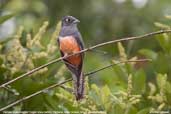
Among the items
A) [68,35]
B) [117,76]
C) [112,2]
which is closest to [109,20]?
[112,2]

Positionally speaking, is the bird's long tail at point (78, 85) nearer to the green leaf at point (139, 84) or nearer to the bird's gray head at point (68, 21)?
the bird's gray head at point (68, 21)

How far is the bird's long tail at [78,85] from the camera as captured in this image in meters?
3.28

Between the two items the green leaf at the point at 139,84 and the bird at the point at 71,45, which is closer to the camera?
the bird at the point at 71,45

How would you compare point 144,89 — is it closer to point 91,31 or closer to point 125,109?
point 125,109

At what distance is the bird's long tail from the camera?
3.28 m

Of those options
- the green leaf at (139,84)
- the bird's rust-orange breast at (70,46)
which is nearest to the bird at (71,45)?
the bird's rust-orange breast at (70,46)

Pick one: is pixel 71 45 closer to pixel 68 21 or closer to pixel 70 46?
pixel 70 46

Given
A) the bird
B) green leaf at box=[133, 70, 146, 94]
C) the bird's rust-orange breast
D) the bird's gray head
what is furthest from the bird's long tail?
green leaf at box=[133, 70, 146, 94]

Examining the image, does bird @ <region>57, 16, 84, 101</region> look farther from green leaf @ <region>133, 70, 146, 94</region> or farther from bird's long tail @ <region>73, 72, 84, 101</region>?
green leaf @ <region>133, 70, 146, 94</region>

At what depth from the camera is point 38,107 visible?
12.3ft

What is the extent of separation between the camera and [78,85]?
131 inches

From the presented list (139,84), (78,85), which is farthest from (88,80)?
(78,85)

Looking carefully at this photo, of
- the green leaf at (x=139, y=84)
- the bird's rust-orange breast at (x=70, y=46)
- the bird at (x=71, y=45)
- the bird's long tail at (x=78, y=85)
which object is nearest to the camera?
the bird's long tail at (x=78, y=85)

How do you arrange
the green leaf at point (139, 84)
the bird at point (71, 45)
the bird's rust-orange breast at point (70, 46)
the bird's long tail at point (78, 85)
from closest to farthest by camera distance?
the bird's long tail at point (78, 85) → the bird at point (71, 45) → the bird's rust-orange breast at point (70, 46) → the green leaf at point (139, 84)
